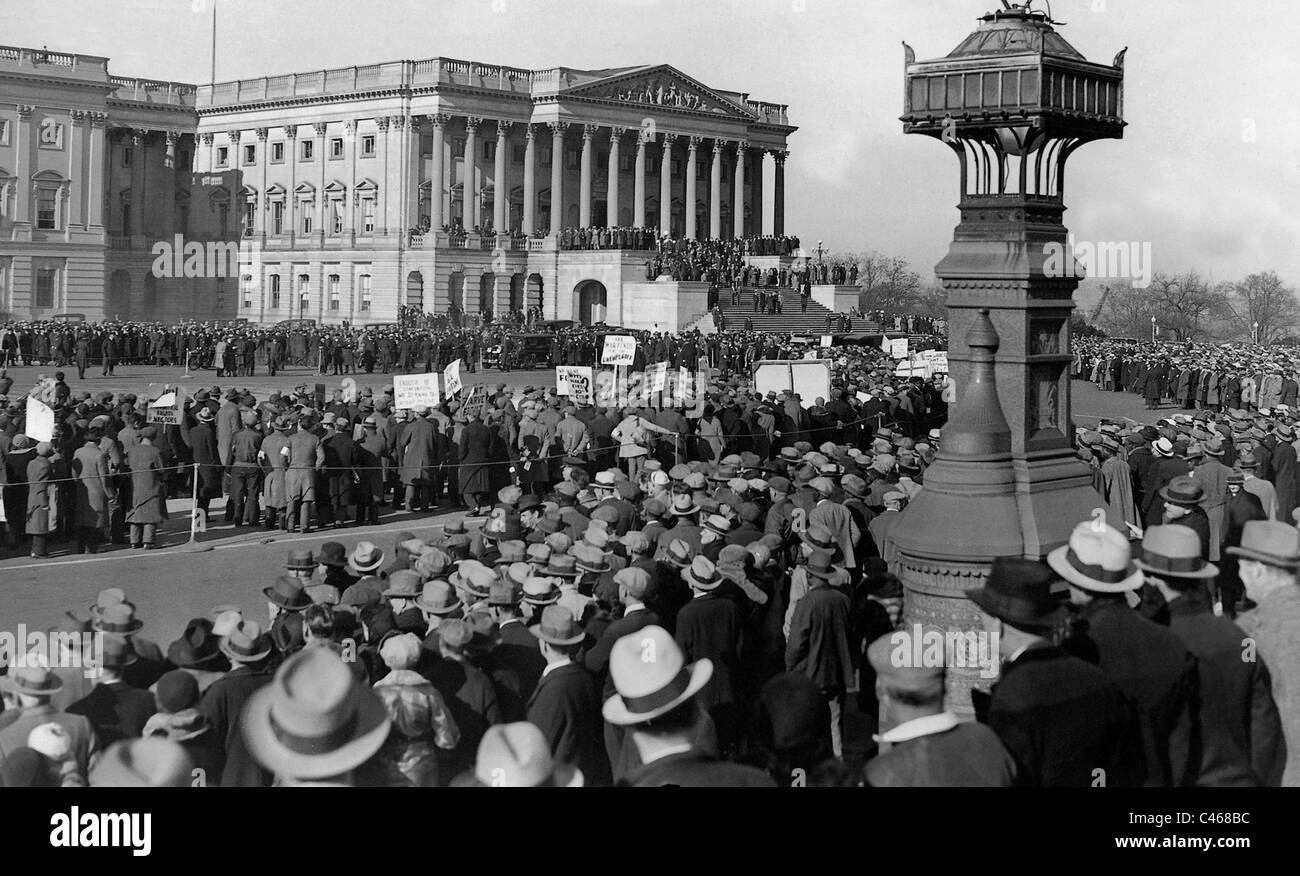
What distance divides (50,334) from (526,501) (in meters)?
43.2

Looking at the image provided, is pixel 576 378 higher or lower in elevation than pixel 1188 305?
lower

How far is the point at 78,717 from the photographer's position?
6.64 meters

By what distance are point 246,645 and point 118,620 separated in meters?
0.90

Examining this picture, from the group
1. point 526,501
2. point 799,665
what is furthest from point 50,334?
point 799,665

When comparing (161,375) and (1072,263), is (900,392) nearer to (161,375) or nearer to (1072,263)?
(1072,263)

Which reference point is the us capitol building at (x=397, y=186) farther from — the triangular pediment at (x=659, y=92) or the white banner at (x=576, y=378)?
the white banner at (x=576, y=378)

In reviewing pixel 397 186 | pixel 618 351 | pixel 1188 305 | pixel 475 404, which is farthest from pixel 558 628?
pixel 397 186

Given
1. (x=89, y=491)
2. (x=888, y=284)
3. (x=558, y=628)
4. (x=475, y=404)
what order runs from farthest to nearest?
(x=888, y=284) < (x=475, y=404) < (x=89, y=491) < (x=558, y=628)

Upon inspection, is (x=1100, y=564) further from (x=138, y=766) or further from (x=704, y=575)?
(x=138, y=766)

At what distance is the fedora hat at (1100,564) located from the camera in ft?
22.7

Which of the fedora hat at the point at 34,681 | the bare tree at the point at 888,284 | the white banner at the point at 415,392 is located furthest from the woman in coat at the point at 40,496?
the bare tree at the point at 888,284

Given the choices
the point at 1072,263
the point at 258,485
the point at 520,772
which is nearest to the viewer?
the point at 520,772

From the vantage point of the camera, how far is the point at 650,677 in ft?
19.7

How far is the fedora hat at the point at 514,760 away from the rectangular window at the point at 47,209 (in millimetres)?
68209
